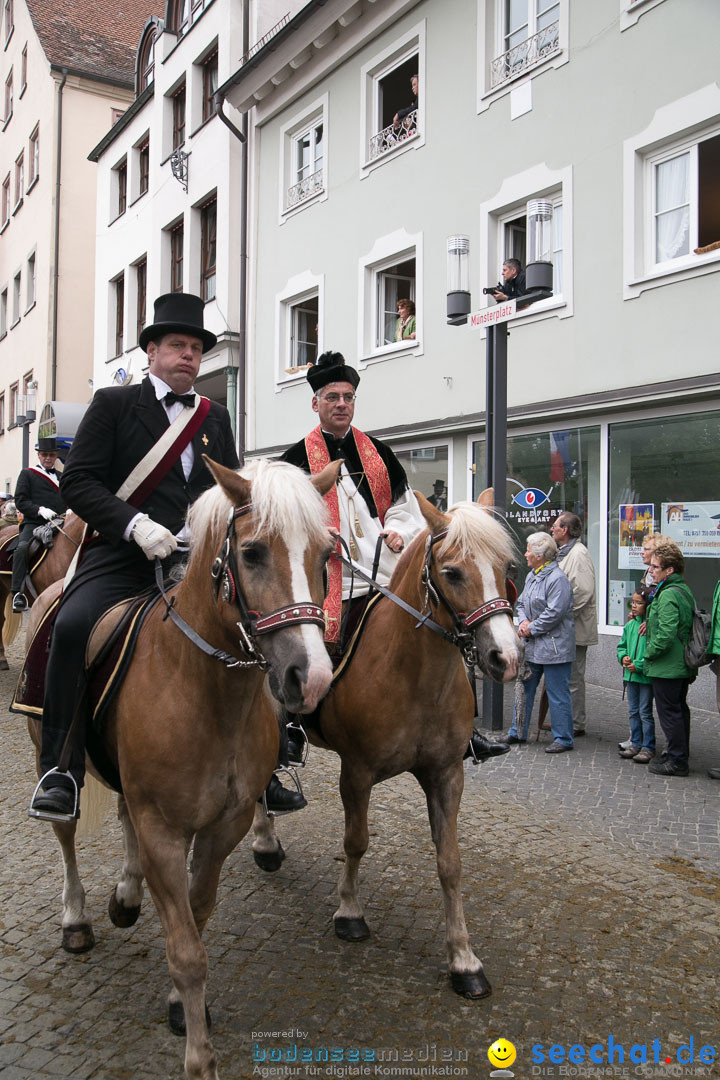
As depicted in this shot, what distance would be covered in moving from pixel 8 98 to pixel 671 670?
119 ft

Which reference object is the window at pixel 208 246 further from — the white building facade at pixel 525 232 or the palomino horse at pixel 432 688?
the palomino horse at pixel 432 688

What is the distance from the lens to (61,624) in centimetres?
329

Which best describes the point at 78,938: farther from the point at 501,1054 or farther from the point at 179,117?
the point at 179,117

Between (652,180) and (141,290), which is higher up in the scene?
(141,290)

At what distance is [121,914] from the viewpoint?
3.70m

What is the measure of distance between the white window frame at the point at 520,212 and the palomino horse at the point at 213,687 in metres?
8.10

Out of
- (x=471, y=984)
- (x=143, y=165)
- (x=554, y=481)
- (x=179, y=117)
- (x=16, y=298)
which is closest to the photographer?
(x=471, y=984)

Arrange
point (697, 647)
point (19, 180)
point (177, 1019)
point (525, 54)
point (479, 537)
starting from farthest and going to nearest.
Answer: point (19, 180), point (525, 54), point (697, 647), point (479, 537), point (177, 1019)

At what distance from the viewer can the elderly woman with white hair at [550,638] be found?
759 centimetres

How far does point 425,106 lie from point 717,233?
18.2 ft

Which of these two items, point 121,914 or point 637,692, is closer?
point 121,914

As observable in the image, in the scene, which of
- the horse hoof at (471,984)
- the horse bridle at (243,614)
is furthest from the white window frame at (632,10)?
the horse hoof at (471,984)

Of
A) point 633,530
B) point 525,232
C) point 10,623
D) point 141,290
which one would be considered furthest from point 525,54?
point 141,290

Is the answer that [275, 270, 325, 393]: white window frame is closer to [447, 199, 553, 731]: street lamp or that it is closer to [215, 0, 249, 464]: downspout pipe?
[215, 0, 249, 464]: downspout pipe
